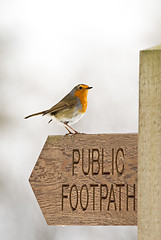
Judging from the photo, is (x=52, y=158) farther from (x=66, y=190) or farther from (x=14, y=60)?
(x=14, y=60)

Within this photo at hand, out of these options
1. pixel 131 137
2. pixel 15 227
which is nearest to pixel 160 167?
pixel 131 137

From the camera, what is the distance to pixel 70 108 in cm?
226

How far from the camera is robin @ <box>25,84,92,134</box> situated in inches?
88.9

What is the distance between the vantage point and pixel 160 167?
60.5 inches

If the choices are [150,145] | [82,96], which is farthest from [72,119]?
[150,145]

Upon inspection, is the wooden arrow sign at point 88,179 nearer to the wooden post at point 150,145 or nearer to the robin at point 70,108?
the wooden post at point 150,145

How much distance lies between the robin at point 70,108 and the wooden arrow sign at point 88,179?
0.34 meters

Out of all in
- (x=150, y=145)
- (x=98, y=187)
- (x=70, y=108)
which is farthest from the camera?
(x=70, y=108)

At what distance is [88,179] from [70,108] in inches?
18.7

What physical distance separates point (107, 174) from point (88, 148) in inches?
4.2

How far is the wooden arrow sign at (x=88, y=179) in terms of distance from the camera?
181 cm

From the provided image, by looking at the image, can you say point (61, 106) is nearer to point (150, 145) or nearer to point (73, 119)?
point (73, 119)

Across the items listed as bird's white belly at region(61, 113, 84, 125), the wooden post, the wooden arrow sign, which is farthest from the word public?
bird's white belly at region(61, 113, 84, 125)

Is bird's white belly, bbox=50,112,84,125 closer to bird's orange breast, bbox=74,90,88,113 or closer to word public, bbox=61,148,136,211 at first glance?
bird's orange breast, bbox=74,90,88,113
